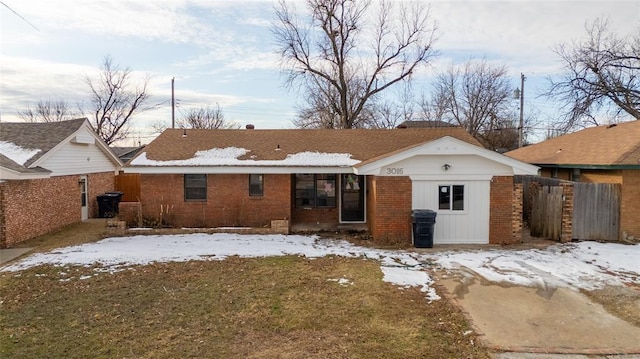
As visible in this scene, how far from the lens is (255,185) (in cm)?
1394

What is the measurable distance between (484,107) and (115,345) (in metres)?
35.1

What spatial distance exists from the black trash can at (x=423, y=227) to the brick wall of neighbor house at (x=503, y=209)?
1995 millimetres

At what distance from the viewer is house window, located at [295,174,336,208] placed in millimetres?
14680

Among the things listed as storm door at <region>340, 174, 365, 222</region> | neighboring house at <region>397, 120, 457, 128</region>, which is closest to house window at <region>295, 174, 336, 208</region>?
storm door at <region>340, 174, 365, 222</region>

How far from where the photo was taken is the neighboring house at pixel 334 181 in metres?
11.3

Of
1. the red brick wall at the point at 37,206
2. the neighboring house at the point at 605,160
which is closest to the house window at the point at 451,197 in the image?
the neighboring house at the point at 605,160

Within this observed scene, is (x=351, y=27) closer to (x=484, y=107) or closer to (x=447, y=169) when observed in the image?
(x=484, y=107)

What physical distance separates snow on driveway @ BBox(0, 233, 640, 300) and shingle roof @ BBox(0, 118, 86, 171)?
5.20 metres

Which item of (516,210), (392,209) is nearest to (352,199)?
(392,209)

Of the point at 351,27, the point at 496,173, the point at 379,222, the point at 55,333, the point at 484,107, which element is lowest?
the point at 55,333

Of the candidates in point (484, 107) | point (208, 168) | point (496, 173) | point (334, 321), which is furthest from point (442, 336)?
point (484, 107)

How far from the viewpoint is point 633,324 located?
227 inches

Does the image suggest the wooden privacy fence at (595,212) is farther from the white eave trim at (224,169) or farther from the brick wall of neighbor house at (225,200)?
the brick wall of neighbor house at (225,200)

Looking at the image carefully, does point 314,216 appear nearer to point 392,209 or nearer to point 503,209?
point 392,209
